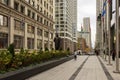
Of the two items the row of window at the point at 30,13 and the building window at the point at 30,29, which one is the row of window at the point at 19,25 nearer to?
the building window at the point at 30,29

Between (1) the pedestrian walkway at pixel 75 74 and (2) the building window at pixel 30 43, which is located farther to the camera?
(2) the building window at pixel 30 43

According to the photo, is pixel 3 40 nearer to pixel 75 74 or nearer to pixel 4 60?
pixel 75 74

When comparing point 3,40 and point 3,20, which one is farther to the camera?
point 3,40

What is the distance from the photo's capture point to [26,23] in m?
59.7

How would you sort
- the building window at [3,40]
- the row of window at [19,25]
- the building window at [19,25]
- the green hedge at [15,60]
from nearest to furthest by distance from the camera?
the green hedge at [15,60], the building window at [3,40], the row of window at [19,25], the building window at [19,25]

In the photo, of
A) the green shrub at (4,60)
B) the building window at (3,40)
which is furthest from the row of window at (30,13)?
the green shrub at (4,60)

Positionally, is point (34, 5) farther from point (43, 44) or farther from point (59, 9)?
point (59, 9)

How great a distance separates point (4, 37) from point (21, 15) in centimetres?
982

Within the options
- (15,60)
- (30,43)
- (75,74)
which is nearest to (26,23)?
(30,43)

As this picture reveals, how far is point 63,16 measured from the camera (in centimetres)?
14475

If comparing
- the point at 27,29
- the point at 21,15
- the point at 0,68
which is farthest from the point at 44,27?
the point at 0,68

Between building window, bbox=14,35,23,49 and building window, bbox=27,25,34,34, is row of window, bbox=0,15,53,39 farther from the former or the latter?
building window, bbox=14,35,23,49

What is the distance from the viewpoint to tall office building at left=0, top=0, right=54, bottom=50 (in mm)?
47375

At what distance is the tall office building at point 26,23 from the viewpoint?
1865 inches
